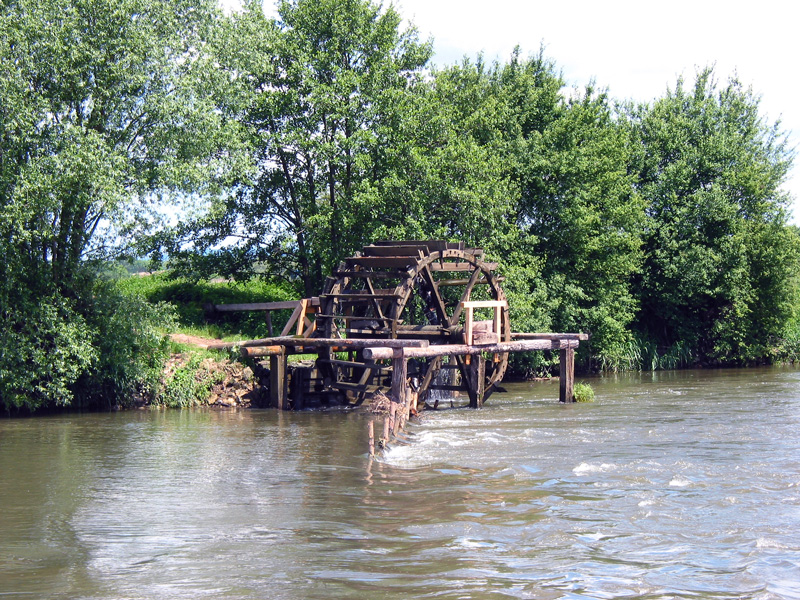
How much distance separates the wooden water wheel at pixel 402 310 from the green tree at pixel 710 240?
11921 millimetres

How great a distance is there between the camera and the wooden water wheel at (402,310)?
19.6 m

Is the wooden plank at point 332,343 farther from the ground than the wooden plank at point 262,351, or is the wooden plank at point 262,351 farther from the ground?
the wooden plank at point 332,343

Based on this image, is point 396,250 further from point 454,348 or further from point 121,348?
point 121,348

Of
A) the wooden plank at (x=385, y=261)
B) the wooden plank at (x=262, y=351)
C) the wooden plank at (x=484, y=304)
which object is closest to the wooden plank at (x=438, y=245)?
the wooden plank at (x=385, y=261)

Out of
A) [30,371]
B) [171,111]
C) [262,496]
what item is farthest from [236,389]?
[262,496]

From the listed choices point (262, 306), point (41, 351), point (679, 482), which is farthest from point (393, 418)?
point (262, 306)

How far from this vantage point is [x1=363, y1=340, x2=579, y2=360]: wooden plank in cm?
1588

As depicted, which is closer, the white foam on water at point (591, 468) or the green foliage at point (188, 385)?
the white foam on water at point (591, 468)

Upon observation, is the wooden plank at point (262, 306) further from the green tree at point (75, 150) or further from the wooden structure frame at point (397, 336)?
the green tree at point (75, 150)

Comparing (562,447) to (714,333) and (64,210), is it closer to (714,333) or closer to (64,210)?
(64,210)

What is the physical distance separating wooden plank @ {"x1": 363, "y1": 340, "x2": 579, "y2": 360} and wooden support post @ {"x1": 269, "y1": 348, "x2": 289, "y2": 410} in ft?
10.1

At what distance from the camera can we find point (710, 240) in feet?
104

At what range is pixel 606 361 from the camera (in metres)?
30.5

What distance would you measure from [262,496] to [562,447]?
535cm
